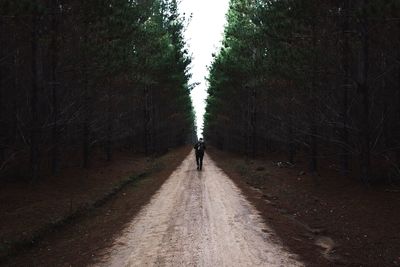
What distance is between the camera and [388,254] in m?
8.00

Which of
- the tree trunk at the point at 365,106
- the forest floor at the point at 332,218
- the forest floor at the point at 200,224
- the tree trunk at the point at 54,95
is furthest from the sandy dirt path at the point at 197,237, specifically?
the tree trunk at the point at 54,95

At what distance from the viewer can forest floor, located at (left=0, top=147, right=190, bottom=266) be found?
327 inches

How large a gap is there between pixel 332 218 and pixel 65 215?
7257 millimetres

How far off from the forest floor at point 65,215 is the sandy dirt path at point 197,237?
57 centimetres

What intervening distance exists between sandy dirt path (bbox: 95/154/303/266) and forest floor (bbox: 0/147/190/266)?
22.6 inches

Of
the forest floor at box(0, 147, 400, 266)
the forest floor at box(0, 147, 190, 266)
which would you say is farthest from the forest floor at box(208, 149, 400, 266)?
the forest floor at box(0, 147, 190, 266)

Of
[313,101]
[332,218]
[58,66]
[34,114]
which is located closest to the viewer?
[332,218]

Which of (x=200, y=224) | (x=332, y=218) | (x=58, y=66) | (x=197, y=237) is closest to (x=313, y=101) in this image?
(x=332, y=218)

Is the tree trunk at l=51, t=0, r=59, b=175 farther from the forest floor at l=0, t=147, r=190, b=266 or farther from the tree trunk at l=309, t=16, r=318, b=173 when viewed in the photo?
the tree trunk at l=309, t=16, r=318, b=173

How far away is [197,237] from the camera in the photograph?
8.95 meters

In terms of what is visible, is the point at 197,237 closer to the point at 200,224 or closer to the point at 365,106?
the point at 200,224

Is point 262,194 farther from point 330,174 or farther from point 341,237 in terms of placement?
point 341,237

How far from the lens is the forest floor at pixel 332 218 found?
8.05m

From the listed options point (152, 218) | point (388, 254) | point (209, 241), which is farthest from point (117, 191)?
point (388, 254)
